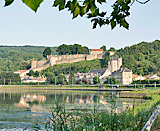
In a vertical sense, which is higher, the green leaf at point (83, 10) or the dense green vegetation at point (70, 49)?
the dense green vegetation at point (70, 49)

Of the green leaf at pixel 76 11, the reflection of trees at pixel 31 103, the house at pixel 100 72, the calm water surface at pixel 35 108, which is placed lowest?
the reflection of trees at pixel 31 103

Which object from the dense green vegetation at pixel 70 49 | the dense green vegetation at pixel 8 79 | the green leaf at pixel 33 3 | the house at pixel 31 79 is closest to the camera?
the green leaf at pixel 33 3

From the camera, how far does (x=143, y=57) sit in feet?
304

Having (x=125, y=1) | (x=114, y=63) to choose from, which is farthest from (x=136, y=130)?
(x=114, y=63)

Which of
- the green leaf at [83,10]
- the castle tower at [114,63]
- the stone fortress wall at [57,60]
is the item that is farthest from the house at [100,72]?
the green leaf at [83,10]

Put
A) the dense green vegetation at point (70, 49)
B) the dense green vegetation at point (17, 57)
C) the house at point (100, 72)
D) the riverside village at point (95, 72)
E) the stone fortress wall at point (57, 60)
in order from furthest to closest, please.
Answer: the dense green vegetation at point (17, 57), the dense green vegetation at point (70, 49), the stone fortress wall at point (57, 60), the house at point (100, 72), the riverside village at point (95, 72)

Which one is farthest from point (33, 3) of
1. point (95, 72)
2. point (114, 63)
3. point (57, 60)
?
point (57, 60)

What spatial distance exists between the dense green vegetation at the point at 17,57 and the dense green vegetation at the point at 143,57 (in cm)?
2983

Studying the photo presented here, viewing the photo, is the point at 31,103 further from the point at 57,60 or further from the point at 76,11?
the point at 57,60

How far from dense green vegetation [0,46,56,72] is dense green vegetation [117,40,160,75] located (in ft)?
97.9

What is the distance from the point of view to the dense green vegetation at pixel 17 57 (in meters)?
99.5

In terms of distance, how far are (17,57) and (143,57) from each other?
179ft

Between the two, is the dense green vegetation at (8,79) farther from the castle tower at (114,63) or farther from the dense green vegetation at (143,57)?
the dense green vegetation at (143,57)

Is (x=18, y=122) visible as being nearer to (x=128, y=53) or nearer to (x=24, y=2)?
(x=24, y=2)
